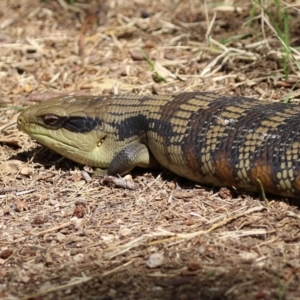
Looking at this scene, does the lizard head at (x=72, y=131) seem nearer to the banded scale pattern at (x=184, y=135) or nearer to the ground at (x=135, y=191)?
the banded scale pattern at (x=184, y=135)

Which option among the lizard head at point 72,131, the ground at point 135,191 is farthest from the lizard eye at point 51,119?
the ground at point 135,191

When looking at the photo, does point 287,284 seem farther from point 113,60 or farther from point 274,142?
point 113,60

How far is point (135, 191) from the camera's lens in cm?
531

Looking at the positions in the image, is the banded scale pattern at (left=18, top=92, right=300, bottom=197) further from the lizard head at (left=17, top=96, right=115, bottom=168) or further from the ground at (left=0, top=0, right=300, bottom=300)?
the ground at (left=0, top=0, right=300, bottom=300)

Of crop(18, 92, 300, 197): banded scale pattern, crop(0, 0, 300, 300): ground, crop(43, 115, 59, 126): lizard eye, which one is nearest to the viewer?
crop(0, 0, 300, 300): ground

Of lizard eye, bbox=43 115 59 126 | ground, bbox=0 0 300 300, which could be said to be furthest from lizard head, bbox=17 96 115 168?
ground, bbox=0 0 300 300

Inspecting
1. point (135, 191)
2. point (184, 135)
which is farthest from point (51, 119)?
point (184, 135)

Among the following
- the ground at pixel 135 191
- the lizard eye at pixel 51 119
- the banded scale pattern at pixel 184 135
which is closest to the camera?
the ground at pixel 135 191

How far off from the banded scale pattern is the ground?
0.17 meters

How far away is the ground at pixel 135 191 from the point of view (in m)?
4.02

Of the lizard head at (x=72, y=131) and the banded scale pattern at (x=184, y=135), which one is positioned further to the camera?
the lizard head at (x=72, y=131)

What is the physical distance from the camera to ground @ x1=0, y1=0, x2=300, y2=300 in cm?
402

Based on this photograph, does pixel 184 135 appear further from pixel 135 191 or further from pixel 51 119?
pixel 51 119

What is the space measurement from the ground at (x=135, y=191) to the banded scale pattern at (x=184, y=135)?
171 mm
